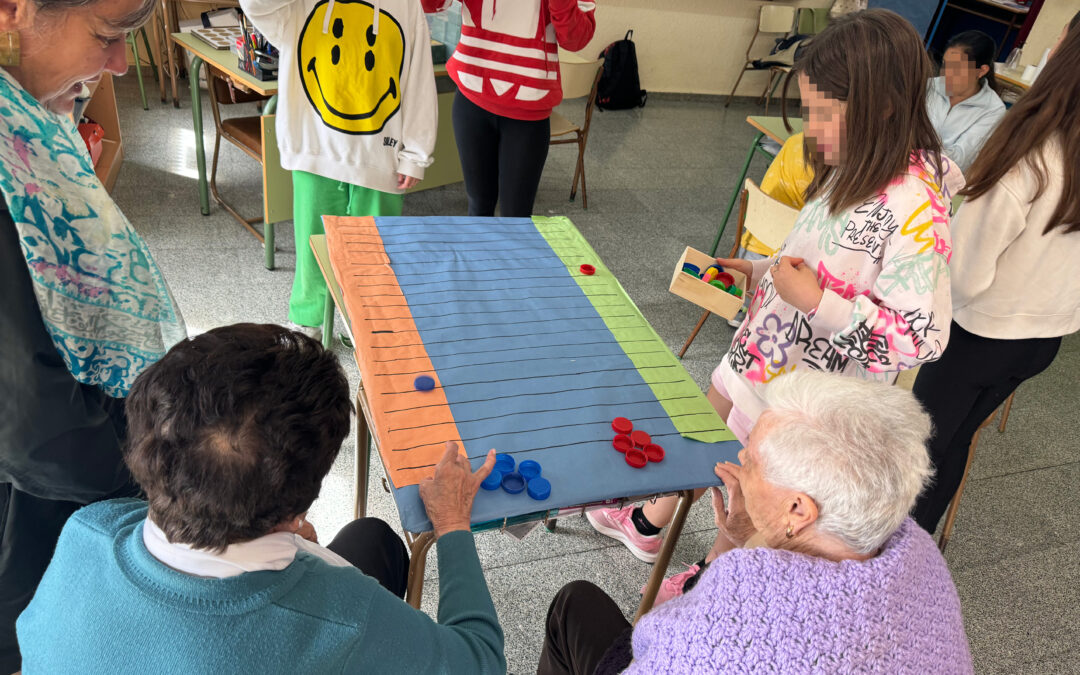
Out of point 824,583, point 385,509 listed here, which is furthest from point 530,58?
point 824,583

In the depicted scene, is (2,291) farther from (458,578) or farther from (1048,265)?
(1048,265)

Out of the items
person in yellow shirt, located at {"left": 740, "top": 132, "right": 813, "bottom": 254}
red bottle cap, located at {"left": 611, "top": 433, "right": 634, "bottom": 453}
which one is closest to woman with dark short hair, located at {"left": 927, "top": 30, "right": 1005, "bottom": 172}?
person in yellow shirt, located at {"left": 740, "top": 132, "right": 813, "bottom": 254}

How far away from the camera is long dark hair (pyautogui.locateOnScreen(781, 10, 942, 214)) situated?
4.10 feet

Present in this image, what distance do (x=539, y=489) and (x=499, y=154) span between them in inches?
62.8

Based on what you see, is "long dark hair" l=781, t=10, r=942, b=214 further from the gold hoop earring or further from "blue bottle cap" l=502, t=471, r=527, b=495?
the gold hoop earring

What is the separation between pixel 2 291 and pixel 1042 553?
9.04 feet

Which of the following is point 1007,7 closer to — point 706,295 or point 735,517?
point 706,295

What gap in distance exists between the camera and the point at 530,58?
2348 millimetres

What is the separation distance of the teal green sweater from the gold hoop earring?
566 millimetres

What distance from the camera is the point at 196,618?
0.72m

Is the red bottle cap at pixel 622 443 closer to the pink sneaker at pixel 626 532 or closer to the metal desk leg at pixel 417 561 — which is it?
the metal desk leg at pixel 417 561

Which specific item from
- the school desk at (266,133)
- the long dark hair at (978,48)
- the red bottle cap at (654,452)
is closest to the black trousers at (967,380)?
the red bottle cap at (654,452)

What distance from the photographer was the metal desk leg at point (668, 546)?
55.4 inches

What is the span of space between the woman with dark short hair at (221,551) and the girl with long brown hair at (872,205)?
767 mm
